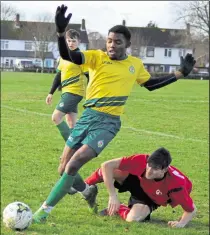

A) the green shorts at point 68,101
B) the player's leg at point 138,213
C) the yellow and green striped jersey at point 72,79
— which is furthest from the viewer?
the green shorts at point 68,101

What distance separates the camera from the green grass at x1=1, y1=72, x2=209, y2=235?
21.5 ft

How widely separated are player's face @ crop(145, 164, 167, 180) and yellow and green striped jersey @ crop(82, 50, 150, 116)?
0.72 m

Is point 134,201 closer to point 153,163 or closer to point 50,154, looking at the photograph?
point 153,163

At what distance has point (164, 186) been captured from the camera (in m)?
6.88

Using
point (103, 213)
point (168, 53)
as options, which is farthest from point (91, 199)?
point (168, 53)

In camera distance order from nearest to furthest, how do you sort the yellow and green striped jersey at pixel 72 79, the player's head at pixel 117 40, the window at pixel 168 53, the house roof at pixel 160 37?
the player's head at pixel 117 40 → the yellow and green striped jersey at pixel 72 79 → the house roof at pixel 160 37 → the window at pixel 168 53

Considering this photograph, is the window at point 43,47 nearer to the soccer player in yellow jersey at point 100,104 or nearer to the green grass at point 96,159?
the green grass at point 96,159

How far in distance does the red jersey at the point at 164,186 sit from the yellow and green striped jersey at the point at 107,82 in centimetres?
79

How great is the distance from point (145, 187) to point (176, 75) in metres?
1.38

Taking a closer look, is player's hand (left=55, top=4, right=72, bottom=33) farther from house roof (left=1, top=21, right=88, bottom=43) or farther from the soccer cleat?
house roof (left=1, top=21, right=88, bottom=43)

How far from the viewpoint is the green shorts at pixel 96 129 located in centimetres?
635

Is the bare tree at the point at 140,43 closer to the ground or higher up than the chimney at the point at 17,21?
closer to the ground

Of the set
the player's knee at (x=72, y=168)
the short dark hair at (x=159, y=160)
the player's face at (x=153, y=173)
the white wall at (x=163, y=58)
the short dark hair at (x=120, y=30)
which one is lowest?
the player's face at (x=153, y=173)

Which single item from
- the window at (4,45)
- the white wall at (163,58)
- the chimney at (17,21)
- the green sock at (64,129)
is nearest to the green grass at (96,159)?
the green sock at (64,129)
